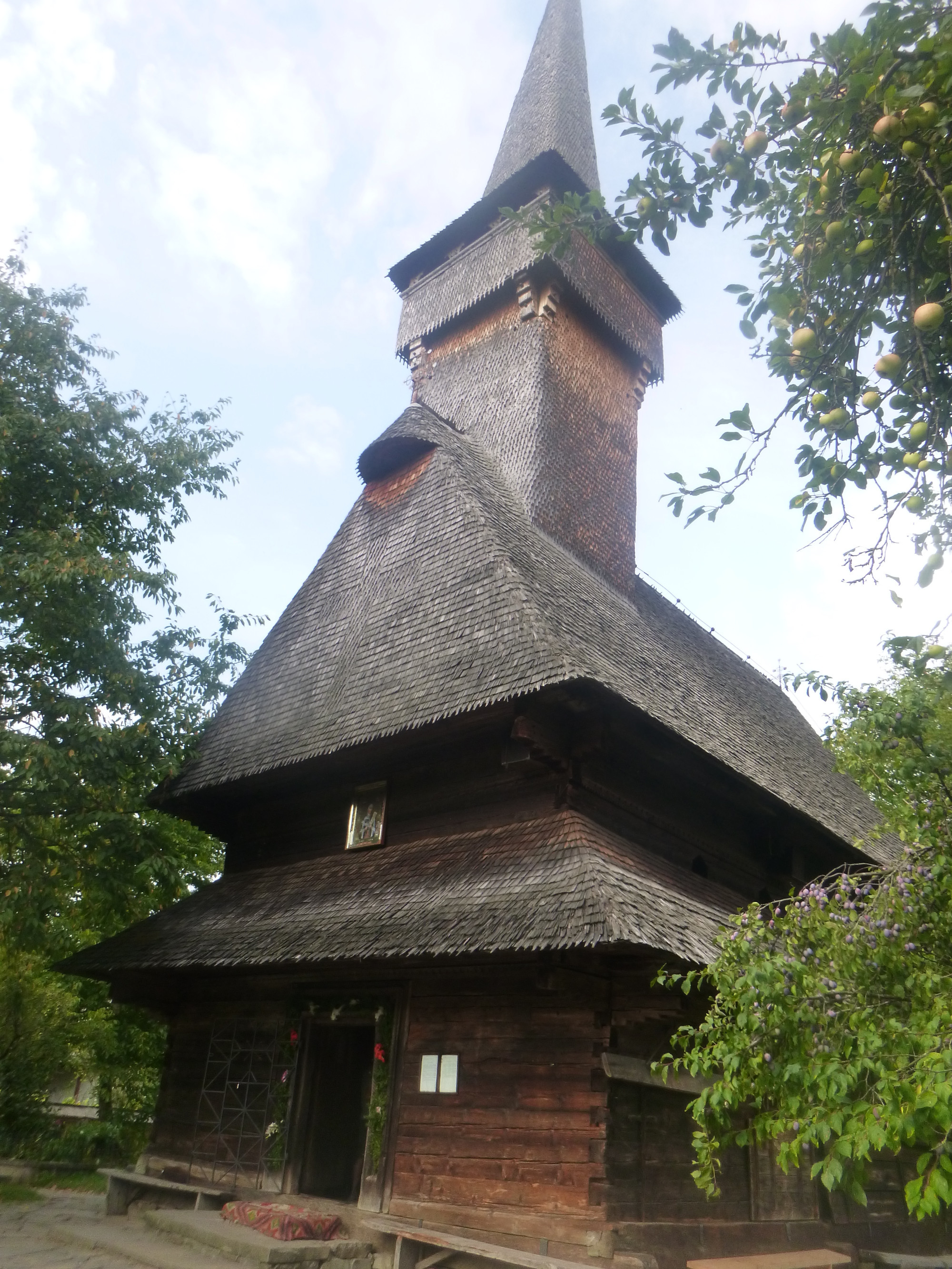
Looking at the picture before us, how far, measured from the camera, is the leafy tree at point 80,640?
10.4 meters

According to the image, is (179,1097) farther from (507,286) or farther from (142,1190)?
(507,286)

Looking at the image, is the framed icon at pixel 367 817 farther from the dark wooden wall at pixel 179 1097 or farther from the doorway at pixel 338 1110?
the dark wooden wall at pixel 179 1097

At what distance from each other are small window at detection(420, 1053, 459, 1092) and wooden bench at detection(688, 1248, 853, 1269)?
85.7 inches

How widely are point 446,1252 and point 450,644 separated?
16.8 feet

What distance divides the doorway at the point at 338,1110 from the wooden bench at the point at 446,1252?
1817mm

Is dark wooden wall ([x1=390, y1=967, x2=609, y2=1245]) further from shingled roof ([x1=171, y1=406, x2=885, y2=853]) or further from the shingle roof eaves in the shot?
the shingle roof eaves

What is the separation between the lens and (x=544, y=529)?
1263 centimetres

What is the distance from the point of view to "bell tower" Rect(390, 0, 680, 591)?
13633 millimetres

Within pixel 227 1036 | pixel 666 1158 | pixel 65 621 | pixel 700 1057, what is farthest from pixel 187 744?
pixel 700 1057

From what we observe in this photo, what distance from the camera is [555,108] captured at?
18.7 meters

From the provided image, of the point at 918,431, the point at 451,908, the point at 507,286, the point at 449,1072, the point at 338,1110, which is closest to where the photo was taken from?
the point at 918,431

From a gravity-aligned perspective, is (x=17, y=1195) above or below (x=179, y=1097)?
below

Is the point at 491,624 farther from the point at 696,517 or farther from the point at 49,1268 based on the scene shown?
the point at 49,1268

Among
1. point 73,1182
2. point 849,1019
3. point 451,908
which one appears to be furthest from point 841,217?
point 73,1182
